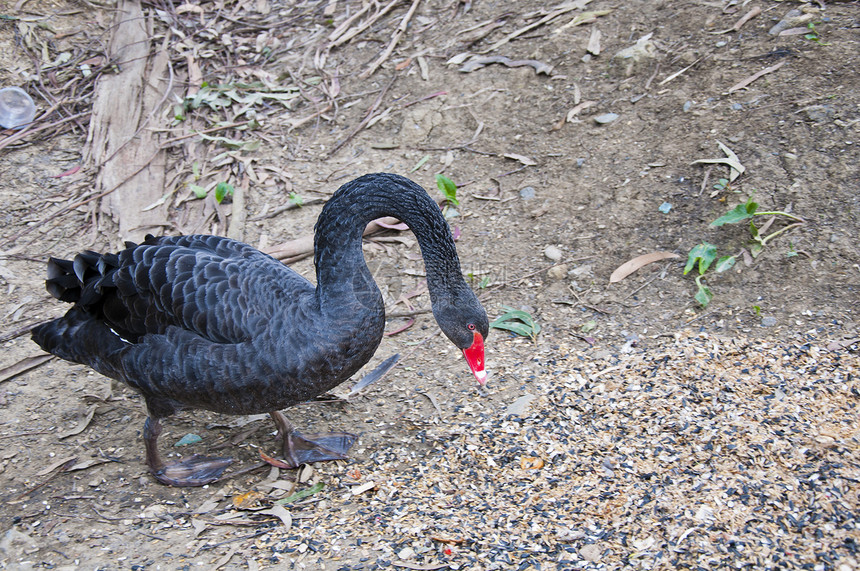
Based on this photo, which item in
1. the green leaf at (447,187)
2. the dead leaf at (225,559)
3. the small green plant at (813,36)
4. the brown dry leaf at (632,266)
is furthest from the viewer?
the green leaf at (447,187)

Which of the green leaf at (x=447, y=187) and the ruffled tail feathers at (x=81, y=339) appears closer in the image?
the ruffled tail feathers at (x=81, y=339)

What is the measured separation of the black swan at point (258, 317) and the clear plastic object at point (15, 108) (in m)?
4.12

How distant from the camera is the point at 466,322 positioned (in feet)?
12.1

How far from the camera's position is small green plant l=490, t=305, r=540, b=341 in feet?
15.7

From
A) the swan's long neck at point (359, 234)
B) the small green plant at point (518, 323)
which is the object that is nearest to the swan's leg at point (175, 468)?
the swan's long neck at point (359, 234)

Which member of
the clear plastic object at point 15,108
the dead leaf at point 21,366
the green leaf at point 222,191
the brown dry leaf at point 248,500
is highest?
the clear plastic object at point 15,108

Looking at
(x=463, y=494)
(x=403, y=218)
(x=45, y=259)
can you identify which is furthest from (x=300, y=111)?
(x=463, y=494)

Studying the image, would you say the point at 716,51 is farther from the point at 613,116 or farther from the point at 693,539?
the point at 693,539

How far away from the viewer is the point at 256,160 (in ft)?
21.9

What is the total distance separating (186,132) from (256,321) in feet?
13.3

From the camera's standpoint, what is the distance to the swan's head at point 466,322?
12.0 ft

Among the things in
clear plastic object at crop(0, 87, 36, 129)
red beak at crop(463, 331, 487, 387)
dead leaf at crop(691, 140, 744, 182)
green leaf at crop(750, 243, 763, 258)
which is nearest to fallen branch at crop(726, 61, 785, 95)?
dead leaf at crop(691, 140, 744, 182)

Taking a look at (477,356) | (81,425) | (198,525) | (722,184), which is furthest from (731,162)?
(81,425)

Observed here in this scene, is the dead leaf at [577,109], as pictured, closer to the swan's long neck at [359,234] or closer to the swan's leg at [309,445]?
the swan's long neck at [359,234]
